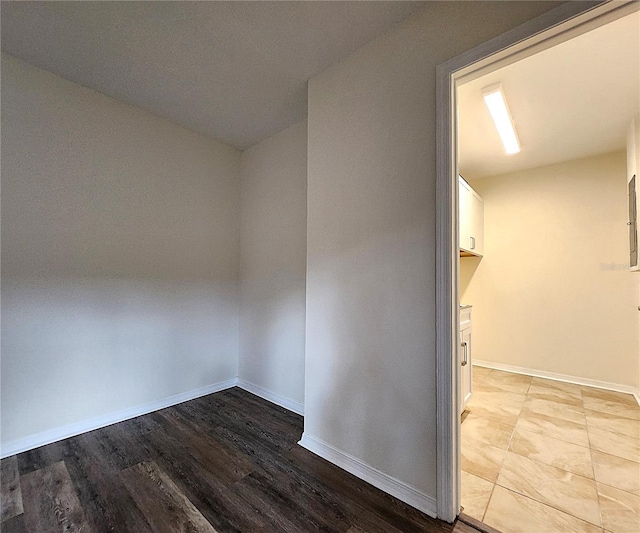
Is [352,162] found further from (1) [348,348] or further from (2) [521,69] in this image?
(2) [521,69]

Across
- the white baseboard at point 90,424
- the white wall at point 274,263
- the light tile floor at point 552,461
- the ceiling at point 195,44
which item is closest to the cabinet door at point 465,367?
the light tile floor at point 552,461

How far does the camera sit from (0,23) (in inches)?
66.4

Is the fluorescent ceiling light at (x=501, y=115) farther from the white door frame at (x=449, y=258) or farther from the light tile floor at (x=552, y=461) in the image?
the light tile floor at (x=552, y=461)

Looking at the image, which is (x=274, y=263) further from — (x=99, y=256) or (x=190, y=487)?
(x=190, y=487)

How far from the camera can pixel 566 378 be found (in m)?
3.44

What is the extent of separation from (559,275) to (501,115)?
7.36 ft

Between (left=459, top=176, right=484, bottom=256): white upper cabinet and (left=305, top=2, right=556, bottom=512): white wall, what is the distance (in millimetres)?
1393

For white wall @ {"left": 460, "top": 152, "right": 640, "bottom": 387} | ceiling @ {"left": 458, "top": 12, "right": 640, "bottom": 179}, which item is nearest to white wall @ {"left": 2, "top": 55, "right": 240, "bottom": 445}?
ceiling @ {"left": 458, "top": 12, "right": 640, "bottom": 179}

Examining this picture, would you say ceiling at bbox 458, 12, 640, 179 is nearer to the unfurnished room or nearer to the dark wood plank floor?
the unfurnished room

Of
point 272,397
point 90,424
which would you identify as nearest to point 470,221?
point 272,397

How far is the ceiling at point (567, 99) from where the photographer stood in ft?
5.82

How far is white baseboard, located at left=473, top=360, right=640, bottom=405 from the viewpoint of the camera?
3.10m

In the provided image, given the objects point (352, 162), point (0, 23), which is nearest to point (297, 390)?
point (352, 162)

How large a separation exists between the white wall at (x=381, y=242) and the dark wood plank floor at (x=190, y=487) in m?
0.20
